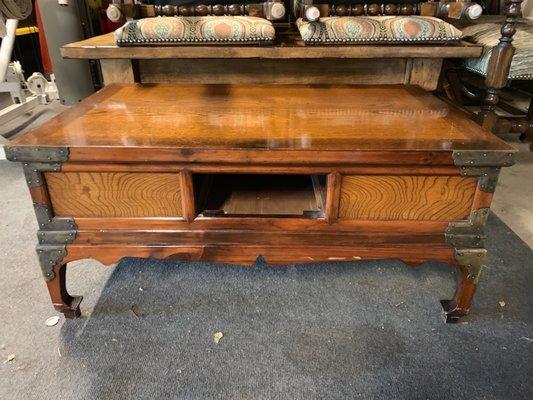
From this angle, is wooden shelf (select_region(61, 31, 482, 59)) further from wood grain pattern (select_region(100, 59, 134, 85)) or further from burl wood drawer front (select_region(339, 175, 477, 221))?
burl wood drawer front (select_region(339, 175, 477, 221))

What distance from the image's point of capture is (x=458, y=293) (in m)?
0.93

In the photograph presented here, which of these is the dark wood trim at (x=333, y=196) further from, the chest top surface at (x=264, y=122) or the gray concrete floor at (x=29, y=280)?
the gray concrete floor at (x=29, y=280)

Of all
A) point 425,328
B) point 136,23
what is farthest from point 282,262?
point 136,23

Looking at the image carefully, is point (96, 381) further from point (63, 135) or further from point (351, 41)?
point (351, 41)

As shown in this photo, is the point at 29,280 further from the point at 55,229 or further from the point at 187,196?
the point at 187,196

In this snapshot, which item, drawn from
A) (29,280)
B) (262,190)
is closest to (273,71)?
(262,190)

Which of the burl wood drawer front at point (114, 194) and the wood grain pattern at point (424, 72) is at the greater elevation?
the wood grain pattern at point (424, 72)

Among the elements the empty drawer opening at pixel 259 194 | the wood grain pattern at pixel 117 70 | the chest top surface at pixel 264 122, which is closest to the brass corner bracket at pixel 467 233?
the chest top surface at pixel 264 122

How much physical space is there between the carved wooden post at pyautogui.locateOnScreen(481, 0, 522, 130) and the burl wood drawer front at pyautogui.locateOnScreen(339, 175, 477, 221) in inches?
34.1

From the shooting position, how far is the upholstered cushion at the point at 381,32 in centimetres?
126

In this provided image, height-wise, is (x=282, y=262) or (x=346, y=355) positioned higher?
(x=282, y=262)

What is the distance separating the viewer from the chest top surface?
2.60 feet

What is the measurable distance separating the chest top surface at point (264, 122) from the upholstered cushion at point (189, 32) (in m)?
0.17

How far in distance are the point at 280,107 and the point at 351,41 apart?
1.41 feet
